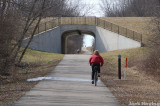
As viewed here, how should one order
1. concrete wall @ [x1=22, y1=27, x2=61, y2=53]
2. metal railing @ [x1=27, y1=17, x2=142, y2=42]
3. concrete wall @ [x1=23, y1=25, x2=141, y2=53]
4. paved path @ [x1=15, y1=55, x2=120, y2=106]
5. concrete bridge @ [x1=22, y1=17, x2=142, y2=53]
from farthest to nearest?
1. metal railing @ [x1=27, y1=17, x2=142, y2=42]
2. concrete bridge @ [x1=22, y1=17, x2=142, y2=53]
3. concrete wall @ [x1=23, y1=25, x2=141, y2=53]
4. concrete wall @ [x1=22, y1=27, x2=61, y2=53]
5. paved path @ [x1=15, y1=55, x2=120, y2=106]

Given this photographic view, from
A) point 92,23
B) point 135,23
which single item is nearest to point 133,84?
point 92,23

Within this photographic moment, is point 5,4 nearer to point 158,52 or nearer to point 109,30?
point 158,52

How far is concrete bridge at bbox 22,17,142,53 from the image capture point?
40.4m

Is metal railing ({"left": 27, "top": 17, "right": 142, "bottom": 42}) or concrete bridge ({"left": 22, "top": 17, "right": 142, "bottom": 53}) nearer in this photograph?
concrete bridge ({"left": 22, "top": 17, "right": 142, "bottom": 53})

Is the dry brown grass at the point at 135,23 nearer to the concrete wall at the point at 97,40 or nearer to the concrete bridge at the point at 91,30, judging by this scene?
the concrete bridge at the point at 91,30

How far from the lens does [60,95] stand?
1117 cm

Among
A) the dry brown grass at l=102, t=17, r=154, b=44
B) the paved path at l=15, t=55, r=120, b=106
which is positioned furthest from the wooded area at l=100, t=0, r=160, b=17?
the paved path at l=15, t=55, r=120, b=106

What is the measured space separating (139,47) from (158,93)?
2789 centimetres

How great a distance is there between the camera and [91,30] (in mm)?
46688

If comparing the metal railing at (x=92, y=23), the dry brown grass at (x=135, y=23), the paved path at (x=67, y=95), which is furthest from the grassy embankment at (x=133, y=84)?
the dry brown grass at (x=135, y=23)

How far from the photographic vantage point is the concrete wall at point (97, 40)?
Answer: 39622mm

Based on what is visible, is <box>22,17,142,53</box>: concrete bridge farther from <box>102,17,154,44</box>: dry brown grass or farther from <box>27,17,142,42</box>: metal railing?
<box>102,17,154,44</box>: dry brown grass

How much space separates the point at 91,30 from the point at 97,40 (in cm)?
164

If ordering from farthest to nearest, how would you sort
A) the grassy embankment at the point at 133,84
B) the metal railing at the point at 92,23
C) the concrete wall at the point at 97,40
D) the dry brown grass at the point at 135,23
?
1. the dry brown grass at the point at 135,23
2. the metal railing at the point at 92,23
3. the concrete wall at the point at 97,40
4. the grassy embankment at the point at 133,84
